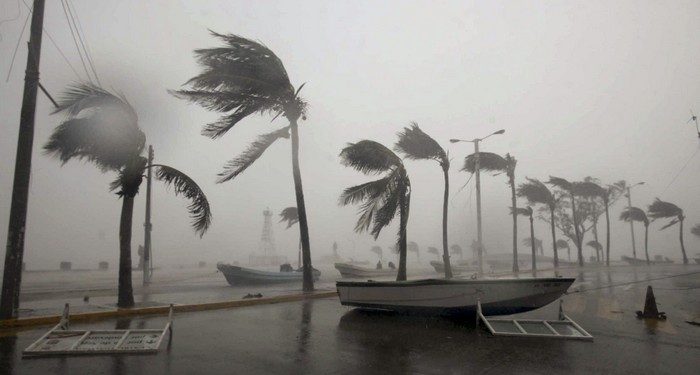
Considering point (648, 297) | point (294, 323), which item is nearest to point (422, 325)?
point (294, 323)

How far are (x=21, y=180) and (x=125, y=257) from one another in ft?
11.7

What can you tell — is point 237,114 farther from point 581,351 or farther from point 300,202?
point 581,351

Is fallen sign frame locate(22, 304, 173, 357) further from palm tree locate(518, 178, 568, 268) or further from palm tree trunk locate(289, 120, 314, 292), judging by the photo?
palm tree locate(518, 178, 568, 268)

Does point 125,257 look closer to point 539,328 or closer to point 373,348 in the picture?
point 373,348

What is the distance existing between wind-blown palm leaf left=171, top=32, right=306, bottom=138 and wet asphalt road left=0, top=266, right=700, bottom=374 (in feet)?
26.4

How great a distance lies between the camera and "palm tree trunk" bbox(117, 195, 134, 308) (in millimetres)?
11641

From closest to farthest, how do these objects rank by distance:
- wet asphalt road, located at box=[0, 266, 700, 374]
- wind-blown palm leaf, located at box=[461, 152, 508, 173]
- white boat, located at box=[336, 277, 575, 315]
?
wet asphalt road, located at box=[0, 266, 700, 374] → white boat, located at box=[336, 277, 575, 315] → wind-blown palm leaf, located at box=[461, 152, 508, 173]

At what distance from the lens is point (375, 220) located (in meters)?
15.9

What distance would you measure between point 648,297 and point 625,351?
15.8 ft

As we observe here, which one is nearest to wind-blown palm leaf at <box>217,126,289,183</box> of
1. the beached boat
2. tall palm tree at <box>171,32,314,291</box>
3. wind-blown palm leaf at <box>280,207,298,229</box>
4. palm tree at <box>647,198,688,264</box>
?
tall palm tree at <box>171,32,314,291</box>

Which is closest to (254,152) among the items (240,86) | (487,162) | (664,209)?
(240,86)

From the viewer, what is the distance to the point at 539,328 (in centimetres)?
880

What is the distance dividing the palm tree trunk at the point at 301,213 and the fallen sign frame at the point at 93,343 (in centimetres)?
960

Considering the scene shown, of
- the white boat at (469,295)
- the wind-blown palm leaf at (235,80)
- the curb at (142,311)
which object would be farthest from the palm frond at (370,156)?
the white boat at (469,295)
